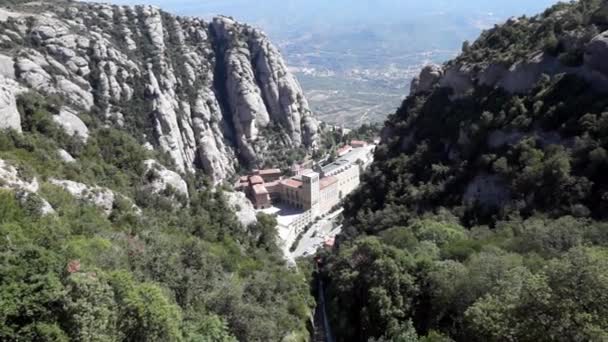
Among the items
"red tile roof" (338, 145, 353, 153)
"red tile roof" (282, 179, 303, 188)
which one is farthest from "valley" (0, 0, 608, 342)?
"red tile roof" (338, 145, 353, 153)

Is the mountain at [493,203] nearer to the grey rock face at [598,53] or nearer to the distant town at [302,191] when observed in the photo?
the grey rock face at [598,53]

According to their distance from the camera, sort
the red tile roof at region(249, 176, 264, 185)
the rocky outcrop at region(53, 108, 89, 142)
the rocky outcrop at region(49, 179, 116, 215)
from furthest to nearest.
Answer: the red tile roof at region(249, 176, 264, 185) < the rocky outcrop at region(53, 108, 89, 142) < the rocky outcrop at region(49, 179, 116, 215)

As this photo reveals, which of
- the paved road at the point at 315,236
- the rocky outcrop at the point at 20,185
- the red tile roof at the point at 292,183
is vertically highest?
the rocky outcrop at the point at 20,185

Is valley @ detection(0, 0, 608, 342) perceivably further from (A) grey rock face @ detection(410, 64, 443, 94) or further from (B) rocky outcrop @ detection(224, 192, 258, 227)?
(A) grey rock face @ detection(410, 64, 443, 94)

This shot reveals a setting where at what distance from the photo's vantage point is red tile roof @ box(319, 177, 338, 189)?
81.5 m

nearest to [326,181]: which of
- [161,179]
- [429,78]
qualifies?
[429,78]

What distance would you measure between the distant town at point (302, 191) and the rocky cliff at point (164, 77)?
7904mm

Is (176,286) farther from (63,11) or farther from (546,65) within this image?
(63,11)

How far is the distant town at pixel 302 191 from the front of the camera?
7573cm

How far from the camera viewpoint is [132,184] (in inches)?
1524

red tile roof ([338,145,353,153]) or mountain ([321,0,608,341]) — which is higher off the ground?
mountain ([321,0,608,341])

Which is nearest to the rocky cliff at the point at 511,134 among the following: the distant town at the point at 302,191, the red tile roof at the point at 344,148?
the distant town at the point at 302,191

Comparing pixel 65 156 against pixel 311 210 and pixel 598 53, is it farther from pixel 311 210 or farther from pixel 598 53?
pixel 311 210

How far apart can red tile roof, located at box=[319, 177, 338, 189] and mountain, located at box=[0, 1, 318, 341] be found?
54.6 feet
